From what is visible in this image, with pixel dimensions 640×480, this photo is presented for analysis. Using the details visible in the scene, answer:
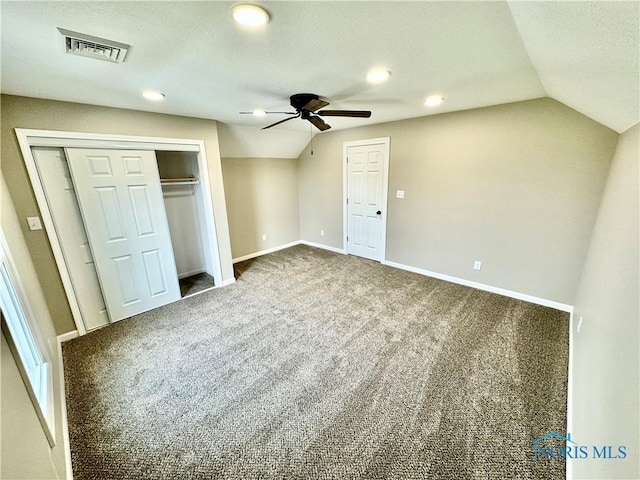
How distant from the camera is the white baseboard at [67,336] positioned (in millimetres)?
2473

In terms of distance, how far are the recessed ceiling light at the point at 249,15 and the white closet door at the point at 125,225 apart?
2.23 meters

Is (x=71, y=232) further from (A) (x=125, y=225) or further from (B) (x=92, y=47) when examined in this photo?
(B) (x=92, y=47)

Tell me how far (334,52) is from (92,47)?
1297mm

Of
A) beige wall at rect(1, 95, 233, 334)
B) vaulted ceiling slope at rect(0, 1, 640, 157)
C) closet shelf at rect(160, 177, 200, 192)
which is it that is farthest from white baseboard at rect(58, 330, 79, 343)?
vaulted ceiling slope at rect(0, 1, 640, 157)

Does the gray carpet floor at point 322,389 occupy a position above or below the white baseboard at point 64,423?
below

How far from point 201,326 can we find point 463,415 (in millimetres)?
2451

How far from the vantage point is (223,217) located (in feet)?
11.4

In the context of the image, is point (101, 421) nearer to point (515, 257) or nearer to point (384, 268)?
point (384, 268)

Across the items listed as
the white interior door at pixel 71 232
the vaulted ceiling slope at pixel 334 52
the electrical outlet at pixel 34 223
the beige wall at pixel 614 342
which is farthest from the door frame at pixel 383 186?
the electrical outlet at pixel 34 223

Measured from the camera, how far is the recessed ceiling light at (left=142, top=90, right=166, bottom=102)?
2068 millimetres

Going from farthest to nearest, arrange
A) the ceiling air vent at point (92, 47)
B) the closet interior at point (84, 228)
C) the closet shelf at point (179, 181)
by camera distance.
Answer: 1. the closet shelf at point (179, 181)
2. the closet interior at point (84, 228)
3. the ceiling air vent at point (92, 47)

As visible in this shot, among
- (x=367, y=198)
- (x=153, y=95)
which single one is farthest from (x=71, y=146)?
→ (x=367, y=198)

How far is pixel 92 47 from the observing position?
1327 mm

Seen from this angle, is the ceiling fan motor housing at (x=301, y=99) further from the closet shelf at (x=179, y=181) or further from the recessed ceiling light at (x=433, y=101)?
the closet shelf at (x=179, y=181)
